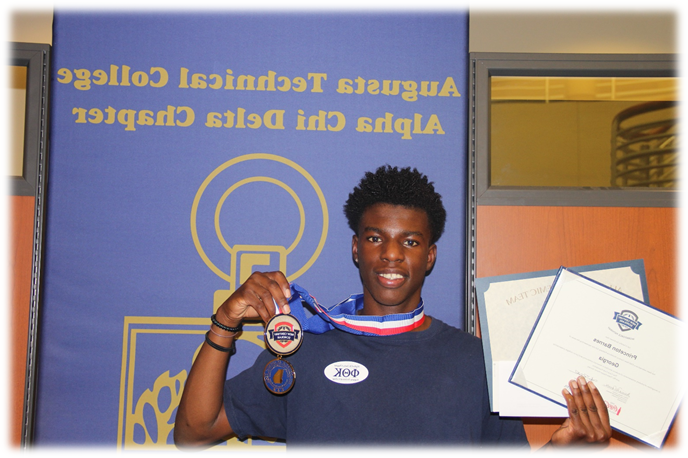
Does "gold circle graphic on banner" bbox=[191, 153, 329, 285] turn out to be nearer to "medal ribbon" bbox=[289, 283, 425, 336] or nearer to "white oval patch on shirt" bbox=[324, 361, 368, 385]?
"medal ribbon" bbox=[289, 283, 425, 336]

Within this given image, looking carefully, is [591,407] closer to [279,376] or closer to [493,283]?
[493,283]

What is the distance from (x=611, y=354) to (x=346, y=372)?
0.83 meters

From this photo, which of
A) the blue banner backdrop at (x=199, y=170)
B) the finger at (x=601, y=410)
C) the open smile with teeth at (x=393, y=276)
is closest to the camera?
the finger at (x=601, y=410)

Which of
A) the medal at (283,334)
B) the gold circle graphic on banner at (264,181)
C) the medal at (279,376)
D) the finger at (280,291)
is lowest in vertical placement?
the medal at (279,376)

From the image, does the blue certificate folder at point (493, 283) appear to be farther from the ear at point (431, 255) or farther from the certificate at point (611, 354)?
the ear at point (431, 255)

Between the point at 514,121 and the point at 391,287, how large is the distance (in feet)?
5.98

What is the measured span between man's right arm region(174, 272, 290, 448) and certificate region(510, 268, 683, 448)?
0.82 m

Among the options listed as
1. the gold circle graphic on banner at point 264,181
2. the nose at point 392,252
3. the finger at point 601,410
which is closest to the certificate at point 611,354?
the finger at point 601,410

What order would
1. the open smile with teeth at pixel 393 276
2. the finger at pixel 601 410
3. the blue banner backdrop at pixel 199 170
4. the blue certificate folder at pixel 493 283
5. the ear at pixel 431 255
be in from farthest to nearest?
Answer: 1. the blue banner backdrop at pixel 199 170
2. the ear at pixel 431 255
3. the open smile with teeth at pixel 393 276
4. the blue certificate folder at pixel 493 283
5. the finger at pixel 601 410

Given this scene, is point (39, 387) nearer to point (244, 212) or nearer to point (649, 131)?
point (244, 212)

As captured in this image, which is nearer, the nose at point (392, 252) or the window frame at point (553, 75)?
the nose at point (392, 252)

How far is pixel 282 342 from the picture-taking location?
5.56ft

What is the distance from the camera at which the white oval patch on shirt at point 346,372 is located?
5.67 feet

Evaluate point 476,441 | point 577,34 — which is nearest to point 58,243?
point 476,441
